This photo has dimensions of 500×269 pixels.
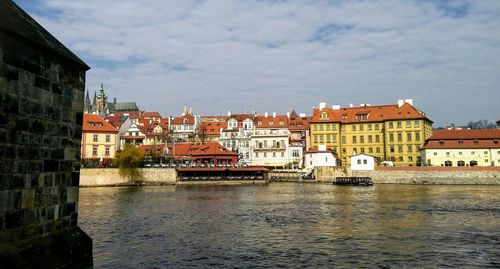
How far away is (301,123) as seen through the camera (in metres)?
102

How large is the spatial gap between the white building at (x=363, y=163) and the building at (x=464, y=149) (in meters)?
10.3

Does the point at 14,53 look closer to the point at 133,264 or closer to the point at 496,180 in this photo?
the point at 133,264

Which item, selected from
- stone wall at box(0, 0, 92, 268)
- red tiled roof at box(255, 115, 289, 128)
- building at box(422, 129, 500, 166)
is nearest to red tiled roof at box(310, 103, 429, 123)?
red tiled roof at box(255, 115, 289, 128)

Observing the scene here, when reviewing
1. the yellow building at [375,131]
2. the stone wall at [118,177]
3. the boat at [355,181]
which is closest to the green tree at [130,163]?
the stone wall at [118,177]

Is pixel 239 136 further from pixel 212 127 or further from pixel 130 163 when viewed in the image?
pixel 130 163

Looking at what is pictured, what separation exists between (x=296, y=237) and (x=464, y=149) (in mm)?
67868

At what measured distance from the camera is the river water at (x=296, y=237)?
1659cm

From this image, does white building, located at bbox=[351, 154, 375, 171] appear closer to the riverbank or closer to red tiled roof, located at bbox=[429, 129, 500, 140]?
the riverbank

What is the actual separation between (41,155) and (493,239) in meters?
21.1

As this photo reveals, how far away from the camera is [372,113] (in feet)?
308

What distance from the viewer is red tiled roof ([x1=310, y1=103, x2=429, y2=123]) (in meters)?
88.1

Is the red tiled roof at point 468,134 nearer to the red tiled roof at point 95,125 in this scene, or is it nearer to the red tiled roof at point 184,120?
the red tiled roof at point 184,120

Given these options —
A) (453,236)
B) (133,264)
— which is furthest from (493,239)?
(133,264)

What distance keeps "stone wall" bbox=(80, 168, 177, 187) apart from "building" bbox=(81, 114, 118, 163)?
8131 mm
